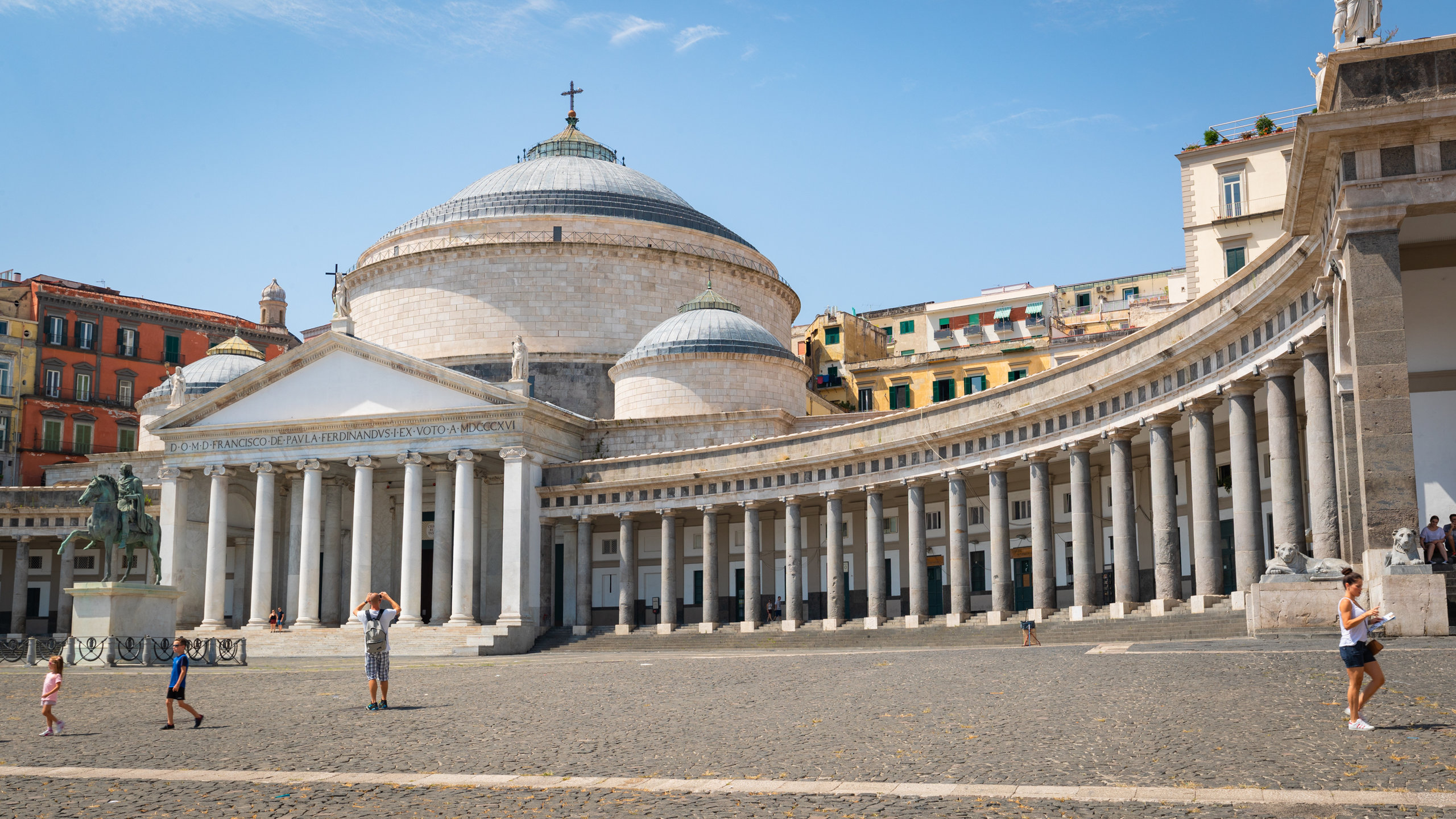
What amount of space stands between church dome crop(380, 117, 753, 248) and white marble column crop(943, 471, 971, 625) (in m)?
30.8

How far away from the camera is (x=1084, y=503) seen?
38.3 meters

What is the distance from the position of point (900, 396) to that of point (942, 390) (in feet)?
9.73

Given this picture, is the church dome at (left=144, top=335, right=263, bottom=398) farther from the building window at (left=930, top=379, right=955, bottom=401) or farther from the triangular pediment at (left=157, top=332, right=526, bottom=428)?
the building window at (left=930, top=379, right=955, bottom=401)

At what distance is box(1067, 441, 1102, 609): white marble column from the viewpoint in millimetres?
38094

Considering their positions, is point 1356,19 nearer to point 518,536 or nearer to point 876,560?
point 876,560

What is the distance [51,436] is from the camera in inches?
3243

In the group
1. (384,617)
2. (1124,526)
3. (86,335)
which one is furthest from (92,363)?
(384,617)

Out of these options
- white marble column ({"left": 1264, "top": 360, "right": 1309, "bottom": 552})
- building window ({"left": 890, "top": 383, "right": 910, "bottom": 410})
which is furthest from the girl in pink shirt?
building window ({"left": 890, "top": 383, "right": 910, "bottom": 410})

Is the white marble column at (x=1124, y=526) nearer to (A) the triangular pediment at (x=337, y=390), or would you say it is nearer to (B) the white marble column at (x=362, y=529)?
(A) the triangular pediment at (x=337, y=390)

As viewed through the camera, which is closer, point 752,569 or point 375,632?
point 375,632

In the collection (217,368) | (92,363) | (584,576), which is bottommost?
(584,576)

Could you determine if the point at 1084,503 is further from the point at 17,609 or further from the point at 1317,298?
the point at 17,609

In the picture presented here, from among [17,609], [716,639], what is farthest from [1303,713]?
[17,609]

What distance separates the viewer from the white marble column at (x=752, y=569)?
169 feet
